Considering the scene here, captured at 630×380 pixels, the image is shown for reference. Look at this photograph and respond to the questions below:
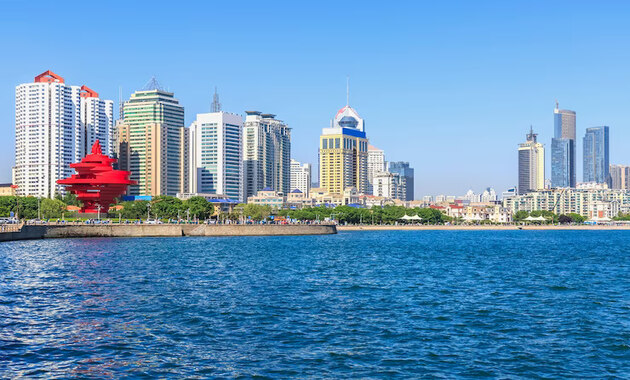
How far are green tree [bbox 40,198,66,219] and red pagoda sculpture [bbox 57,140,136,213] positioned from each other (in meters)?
31.1

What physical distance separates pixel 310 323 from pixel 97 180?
109652mm

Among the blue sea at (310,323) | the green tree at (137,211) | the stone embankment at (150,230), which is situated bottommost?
the blue sea at (310,323)

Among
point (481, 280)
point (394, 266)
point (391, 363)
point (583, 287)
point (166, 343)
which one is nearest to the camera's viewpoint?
point (391, 363)

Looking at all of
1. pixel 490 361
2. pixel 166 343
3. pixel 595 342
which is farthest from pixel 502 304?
pixel 166 343

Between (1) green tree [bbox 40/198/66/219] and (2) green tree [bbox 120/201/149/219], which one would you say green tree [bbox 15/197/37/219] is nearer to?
(1) green tree [bbox 40/198/66/219]

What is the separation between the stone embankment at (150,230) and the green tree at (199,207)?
30613 millimetres

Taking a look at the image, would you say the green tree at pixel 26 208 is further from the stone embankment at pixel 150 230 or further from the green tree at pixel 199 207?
the stone embankment at pixel 150 230

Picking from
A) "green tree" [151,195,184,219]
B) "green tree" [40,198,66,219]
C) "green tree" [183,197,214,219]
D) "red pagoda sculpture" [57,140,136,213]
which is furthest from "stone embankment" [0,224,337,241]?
"green tree" [40,198,66,219]

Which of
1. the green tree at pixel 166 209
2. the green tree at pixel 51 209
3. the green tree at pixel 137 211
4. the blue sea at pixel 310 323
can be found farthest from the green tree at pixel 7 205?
the blue sea at pixel 310 323

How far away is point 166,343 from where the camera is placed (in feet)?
91.3

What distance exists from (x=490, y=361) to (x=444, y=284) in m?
23.6

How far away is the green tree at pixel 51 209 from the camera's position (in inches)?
6603

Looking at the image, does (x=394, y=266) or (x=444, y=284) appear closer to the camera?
(x=444, y=284)

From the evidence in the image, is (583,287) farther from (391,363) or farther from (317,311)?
(391,363)
